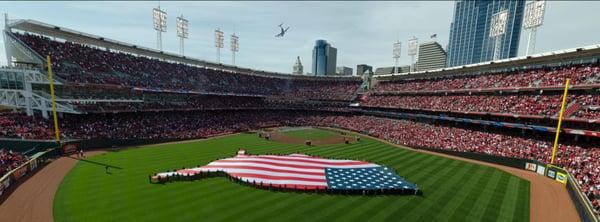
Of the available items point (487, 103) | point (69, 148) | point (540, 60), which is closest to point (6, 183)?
point (69, 148)

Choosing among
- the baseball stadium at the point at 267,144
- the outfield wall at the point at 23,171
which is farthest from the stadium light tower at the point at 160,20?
the outfield wall at the point at 23,171

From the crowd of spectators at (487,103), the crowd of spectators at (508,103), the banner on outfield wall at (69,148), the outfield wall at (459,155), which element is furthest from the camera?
the crowd of spectators at (487,103)

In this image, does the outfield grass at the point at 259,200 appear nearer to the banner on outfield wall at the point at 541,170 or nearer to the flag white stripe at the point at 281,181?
the flag white stripe at the point at 281,181

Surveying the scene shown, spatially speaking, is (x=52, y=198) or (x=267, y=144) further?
(x=267, y=144)

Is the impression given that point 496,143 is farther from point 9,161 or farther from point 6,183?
point 9,161

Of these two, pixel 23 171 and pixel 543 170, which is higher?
pixel 543 170

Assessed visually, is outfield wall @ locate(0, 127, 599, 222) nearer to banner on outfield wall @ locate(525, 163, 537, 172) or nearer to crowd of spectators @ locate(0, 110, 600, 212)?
banner on outfield wall @ locate(525, 163, 537, 172)
